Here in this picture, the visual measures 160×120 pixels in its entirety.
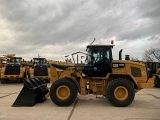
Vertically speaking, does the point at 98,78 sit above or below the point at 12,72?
below

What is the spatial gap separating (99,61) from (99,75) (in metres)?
0.59

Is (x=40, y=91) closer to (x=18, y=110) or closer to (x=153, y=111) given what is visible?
(x=18, y=110)

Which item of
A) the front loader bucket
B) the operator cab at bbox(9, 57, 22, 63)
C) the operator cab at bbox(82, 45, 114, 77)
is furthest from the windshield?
the operator cab at bbox(9, 57, 22, 63)

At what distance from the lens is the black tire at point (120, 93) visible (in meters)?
11.9

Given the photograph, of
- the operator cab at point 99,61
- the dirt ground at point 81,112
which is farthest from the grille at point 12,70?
the operator cab at point 99,61

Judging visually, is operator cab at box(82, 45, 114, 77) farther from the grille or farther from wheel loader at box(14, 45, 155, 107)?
the grille

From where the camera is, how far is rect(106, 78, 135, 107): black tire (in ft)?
39.2

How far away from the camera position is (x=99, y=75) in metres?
12.7

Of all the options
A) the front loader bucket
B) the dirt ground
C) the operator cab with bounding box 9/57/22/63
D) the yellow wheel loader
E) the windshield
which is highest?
the operator cab with bounding box 9/57/22/63

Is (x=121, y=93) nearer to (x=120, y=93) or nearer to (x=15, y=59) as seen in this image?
(x=120, y=93)

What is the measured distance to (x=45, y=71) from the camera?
2509 cm

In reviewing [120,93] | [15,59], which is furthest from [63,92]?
[15,59]

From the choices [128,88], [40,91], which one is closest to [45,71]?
[40,91]

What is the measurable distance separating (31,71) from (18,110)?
47.6 ft
